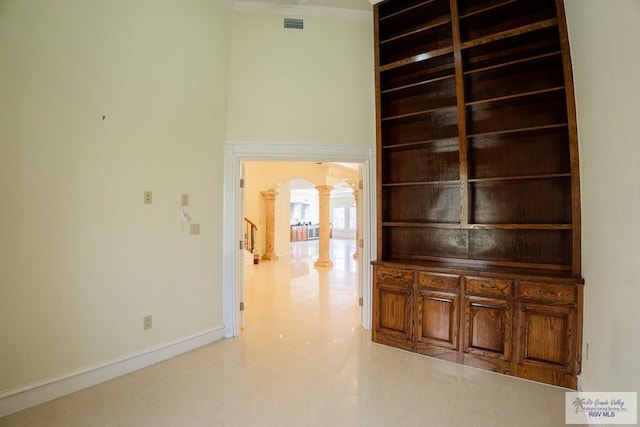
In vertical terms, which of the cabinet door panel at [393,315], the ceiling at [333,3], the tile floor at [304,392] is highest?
the ceiling at [333,3]

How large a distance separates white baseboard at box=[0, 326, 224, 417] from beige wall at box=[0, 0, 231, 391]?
6 cm

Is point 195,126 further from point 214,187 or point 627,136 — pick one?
point 627,136

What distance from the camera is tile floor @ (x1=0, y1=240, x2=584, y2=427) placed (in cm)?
190

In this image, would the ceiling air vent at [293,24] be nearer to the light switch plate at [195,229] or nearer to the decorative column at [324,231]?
the light switch plate at [195,229]

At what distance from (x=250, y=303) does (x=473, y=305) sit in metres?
3.09

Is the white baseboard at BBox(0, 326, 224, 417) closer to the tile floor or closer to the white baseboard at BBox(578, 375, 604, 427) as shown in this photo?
the tile floor

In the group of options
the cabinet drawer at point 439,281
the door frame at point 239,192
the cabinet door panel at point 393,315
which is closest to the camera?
the cabinet drawer at point 439,281

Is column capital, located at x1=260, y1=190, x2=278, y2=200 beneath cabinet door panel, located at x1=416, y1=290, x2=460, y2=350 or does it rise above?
above

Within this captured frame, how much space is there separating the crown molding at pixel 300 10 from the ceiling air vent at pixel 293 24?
6 cm

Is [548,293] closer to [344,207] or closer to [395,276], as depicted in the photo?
[395,276]

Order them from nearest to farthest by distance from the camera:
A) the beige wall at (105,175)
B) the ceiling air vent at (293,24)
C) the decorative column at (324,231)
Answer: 1. the beige wall at (105,175)
2. the ceiling air vent at (293,24)
3. the decorative column at (324,231)

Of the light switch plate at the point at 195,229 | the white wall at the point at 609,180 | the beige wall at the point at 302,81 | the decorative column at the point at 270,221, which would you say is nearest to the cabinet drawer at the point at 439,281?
the white wall at the point at 609,180

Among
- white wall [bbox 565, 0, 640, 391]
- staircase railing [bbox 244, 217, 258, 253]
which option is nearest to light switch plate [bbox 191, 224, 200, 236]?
white wall [bbox 565, 0, 640, 391]

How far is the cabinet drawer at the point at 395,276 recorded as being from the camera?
2.87 m
